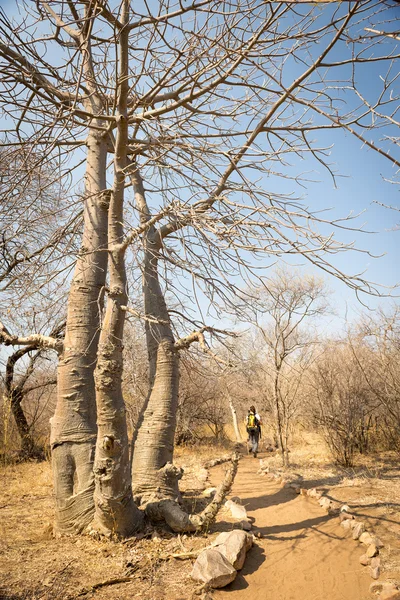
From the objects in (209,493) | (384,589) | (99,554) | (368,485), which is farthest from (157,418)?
(368,485)

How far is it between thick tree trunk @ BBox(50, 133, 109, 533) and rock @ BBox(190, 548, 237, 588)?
3.92 ft

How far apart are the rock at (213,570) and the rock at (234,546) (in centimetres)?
9

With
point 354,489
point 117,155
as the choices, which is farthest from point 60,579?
point 354,489

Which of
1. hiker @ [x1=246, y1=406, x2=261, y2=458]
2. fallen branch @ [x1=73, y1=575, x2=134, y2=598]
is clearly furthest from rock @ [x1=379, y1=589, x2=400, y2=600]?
hiker @ [x1=246, y1=406, x2=261, y2=458]

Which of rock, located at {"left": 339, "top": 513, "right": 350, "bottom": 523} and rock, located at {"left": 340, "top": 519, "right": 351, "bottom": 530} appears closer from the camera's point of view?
rock, located at {"left": 340, "top": 519, "right": 351, "bottom": 530}

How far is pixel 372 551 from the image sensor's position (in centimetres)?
314

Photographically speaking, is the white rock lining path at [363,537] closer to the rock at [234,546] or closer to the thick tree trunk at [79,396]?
the rock at [234,546]

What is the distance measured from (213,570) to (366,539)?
1.61 meters

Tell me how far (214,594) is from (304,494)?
9.91 ft

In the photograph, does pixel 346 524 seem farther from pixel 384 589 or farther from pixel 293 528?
pixel 384 589

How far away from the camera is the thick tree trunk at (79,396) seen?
11.5 ft

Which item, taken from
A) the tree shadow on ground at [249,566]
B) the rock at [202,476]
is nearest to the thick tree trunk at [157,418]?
the tree shadow on ground at [249,566]

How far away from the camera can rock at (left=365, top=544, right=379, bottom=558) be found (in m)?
3.12

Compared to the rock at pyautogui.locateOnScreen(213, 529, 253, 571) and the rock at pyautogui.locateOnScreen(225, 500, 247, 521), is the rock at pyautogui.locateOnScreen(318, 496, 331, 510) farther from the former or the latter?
the rock at pyautogui.locateOnScreen(213, 529, 253, 571)
